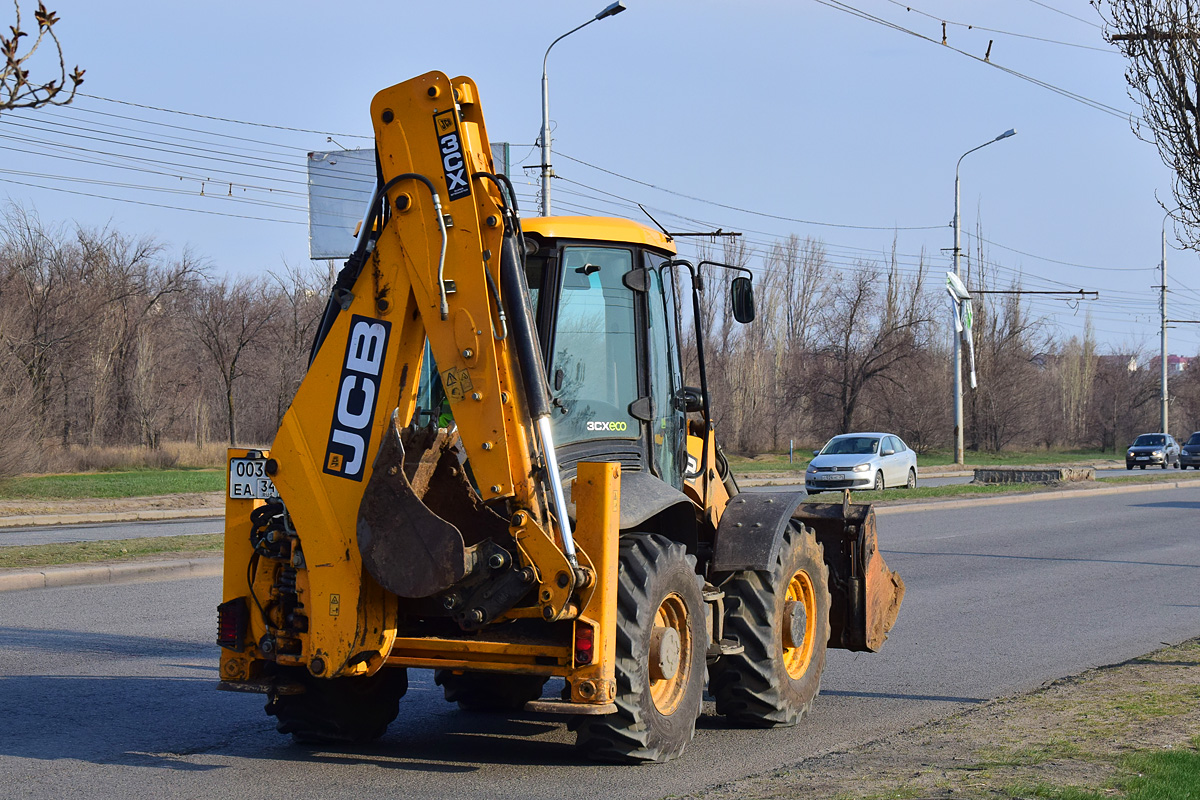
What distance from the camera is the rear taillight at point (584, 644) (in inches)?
214

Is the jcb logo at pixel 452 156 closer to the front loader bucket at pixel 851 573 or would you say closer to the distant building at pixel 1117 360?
the front loader bucket at pixel 851 573

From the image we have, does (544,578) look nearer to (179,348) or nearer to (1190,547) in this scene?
(1190,547)


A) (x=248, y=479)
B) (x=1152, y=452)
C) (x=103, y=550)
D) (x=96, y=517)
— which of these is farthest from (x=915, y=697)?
(x=1152, y=452)

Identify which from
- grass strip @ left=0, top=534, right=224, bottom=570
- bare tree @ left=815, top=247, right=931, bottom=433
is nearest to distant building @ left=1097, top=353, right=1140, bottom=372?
bare tree @ left=815, top=247, right=931, bottom=433

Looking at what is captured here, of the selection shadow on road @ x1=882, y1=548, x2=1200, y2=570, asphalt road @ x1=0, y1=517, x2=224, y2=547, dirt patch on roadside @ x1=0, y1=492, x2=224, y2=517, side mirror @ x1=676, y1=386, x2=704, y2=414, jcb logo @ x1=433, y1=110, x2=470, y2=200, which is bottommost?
asphalt road @ x1=0, y1=517, x2=224, y2=547

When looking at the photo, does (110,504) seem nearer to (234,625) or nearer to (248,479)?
(248,479)

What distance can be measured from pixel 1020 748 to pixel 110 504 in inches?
914

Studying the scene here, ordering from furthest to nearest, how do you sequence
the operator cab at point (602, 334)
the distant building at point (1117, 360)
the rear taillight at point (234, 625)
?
the distant building at point (1117, 360), the operator cab at point (602, 334), the rear taillight at point (234, 625)

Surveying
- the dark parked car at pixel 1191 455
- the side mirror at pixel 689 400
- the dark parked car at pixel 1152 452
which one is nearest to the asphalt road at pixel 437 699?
the side mirror at pixel 689 400

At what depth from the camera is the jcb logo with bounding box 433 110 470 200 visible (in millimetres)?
5719

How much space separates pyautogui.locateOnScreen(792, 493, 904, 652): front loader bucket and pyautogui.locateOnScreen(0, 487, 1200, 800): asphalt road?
0.44 meters

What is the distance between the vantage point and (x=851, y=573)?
8.02 metres

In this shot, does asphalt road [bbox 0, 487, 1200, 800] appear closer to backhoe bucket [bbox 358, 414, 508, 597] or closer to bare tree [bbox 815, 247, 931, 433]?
backhoe bucket [bbox 358, 414, 508, 597]

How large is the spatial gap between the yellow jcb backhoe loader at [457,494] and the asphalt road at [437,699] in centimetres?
37
